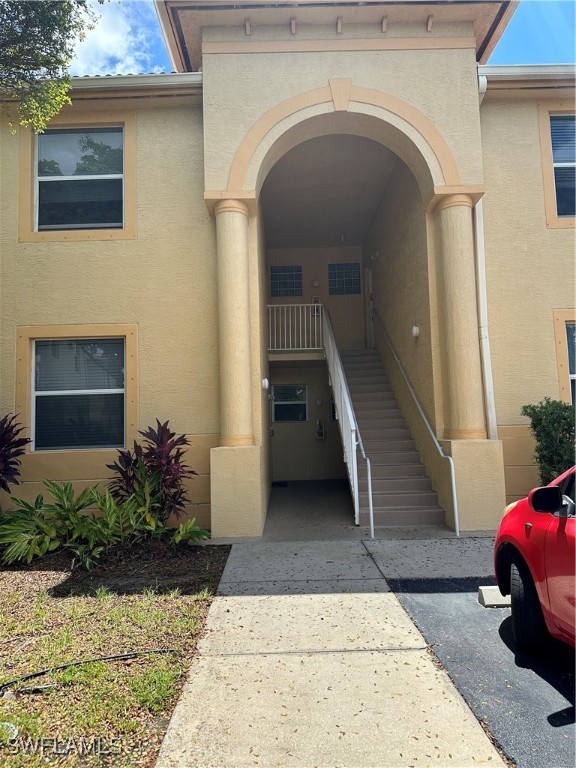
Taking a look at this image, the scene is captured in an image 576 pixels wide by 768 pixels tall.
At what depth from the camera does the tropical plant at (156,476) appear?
6.14 meters

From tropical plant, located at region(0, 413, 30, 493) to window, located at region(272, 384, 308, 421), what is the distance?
5651mm

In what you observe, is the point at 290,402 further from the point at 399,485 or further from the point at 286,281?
the point at 399,485

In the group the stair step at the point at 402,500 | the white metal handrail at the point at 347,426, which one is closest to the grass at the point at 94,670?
the white metal handrail at the point at 347,426

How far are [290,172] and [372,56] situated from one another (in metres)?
2.55

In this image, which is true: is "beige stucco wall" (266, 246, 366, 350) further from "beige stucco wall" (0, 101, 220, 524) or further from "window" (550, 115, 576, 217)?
"window" (550, 115, 576, 217)

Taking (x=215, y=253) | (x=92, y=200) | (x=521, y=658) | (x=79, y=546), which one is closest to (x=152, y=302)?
(x=215, y=253)

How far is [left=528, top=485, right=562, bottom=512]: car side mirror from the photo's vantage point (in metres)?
2.97

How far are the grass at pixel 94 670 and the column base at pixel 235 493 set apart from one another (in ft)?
5.26

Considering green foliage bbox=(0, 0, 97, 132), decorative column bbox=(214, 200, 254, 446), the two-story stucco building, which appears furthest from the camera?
the two-story stucco building

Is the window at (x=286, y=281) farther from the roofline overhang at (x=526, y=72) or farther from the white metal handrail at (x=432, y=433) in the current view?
the roofline overhang at (x=526, y=72)

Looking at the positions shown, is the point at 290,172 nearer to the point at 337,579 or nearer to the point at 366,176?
the point at 366,176

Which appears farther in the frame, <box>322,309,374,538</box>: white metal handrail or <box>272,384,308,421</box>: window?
<box>272,384,308,421</box>: window

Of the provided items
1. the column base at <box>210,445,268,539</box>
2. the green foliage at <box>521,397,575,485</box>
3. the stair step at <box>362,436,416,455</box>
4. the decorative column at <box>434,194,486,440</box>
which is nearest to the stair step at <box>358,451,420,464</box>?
the stair step at <box>362,436,416,455</box>

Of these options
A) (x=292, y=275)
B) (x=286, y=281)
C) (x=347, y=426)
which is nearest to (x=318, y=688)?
(x=347, y=426)
